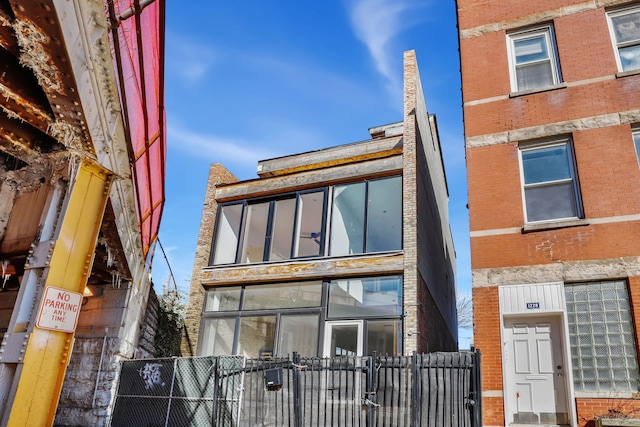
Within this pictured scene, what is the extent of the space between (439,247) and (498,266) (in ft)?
26.7

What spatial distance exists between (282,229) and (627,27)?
34.9 feet

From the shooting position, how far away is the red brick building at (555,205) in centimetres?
844

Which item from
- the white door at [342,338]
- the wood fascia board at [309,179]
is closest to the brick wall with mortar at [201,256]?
the wood fascia board at [309,179]

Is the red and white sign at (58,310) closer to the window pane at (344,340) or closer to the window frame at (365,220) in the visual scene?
the window pane at (344,340)

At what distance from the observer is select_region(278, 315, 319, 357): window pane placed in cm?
1248

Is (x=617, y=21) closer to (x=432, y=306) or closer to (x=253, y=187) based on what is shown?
(x=432, y=306)

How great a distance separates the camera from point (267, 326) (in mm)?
13359

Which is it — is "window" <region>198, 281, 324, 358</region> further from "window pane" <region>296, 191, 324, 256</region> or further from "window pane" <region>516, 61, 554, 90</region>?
"window pane" <region>516, 61, 554, 90</region>

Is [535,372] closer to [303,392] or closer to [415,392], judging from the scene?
[415,392]

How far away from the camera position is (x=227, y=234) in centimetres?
1574

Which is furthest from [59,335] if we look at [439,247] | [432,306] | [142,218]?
[439,247]

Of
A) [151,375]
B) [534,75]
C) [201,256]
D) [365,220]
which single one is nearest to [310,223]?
[365,220]

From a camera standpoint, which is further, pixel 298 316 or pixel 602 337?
pixel 298 316

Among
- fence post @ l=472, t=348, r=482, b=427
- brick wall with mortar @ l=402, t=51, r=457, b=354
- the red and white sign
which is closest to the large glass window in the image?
brick wall with mortar @ l=402, t=51, r=457, b=354
